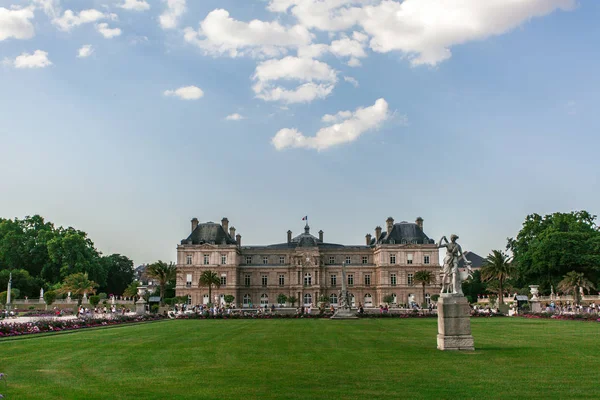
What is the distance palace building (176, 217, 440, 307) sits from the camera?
9512 cm

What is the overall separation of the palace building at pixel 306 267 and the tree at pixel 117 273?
1352 cm

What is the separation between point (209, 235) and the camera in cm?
9769

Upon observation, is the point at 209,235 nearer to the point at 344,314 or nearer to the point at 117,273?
the point at 117,273

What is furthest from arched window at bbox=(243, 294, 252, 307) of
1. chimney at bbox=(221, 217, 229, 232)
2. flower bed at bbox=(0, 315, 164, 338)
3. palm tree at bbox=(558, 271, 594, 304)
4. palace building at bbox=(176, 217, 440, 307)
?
flower bed at bbox=(0, 315, 164, 338)

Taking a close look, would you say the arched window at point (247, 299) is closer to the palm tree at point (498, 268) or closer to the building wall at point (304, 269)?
the building wall at point (304, 269)

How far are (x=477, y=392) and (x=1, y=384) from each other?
9.79m

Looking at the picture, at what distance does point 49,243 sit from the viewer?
261 ft

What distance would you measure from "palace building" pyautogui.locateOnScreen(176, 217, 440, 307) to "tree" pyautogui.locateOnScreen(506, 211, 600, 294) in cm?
2007

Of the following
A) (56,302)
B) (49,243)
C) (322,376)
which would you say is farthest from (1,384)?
(49,243)

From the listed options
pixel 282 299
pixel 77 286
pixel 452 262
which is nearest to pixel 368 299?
pixel 282 299

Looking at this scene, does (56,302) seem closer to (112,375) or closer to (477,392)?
(112,375)

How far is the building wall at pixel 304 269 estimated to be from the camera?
95.1 metres

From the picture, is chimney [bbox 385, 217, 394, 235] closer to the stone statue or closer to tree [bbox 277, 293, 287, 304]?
tree [bbox 277, 293, 287, 304]

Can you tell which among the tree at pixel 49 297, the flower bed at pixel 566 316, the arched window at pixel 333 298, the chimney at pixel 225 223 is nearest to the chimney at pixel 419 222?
the arched window at pixel 333 298
